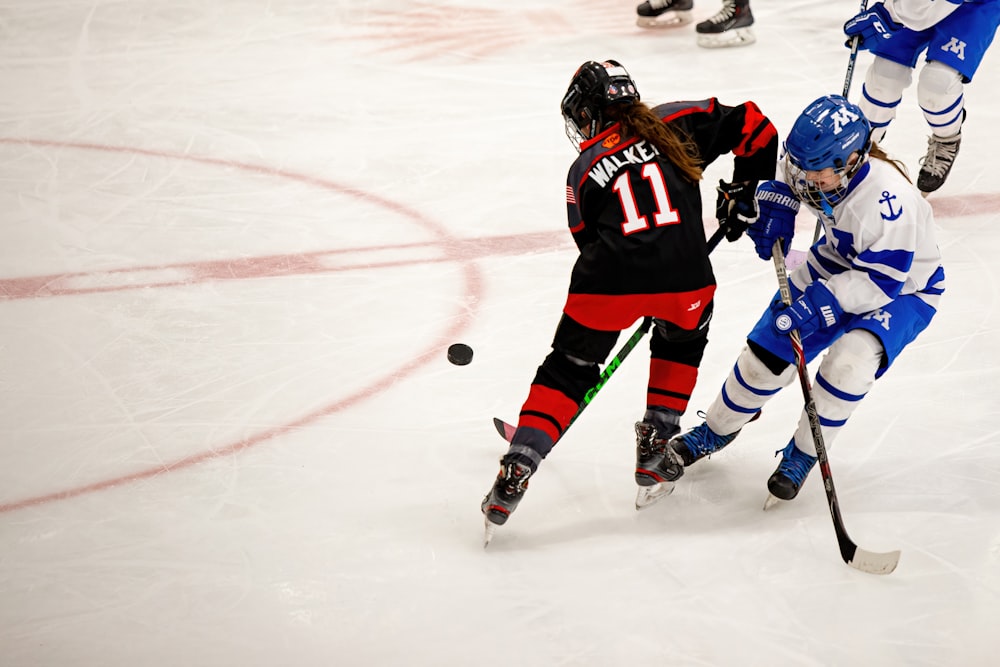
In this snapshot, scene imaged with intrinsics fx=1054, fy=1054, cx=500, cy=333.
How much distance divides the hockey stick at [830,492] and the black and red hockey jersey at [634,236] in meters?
0.22

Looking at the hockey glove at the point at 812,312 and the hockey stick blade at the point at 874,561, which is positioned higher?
the hockey glove at the point at 812,312

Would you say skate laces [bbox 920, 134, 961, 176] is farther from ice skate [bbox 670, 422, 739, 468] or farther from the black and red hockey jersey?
the black and red hockey jersey

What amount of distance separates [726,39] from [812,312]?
3358 mm

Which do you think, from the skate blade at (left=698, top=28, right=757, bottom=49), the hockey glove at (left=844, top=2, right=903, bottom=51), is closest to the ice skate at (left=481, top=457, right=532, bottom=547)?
the hockey glove at (left=844, top=2, right=903, bottom=51)

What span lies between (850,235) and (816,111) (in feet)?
0.90

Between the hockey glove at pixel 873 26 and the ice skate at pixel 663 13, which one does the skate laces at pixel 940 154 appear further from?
the ice skate at pixel 663 13

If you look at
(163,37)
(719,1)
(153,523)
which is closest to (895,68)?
(719,1)

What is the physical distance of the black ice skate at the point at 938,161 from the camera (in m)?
3.68

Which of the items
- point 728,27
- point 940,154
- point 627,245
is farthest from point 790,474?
point 728,27

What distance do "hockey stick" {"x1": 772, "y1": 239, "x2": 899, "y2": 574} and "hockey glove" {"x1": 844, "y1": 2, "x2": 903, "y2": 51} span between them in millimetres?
1740

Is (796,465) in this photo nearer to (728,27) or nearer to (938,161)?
(938,161)

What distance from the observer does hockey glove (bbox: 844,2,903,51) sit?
11.7ft

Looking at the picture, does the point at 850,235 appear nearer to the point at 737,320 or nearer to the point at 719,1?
the point at 737,320

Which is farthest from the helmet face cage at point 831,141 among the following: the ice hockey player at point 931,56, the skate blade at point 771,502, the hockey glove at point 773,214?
the ice hockey player at point 931,56
